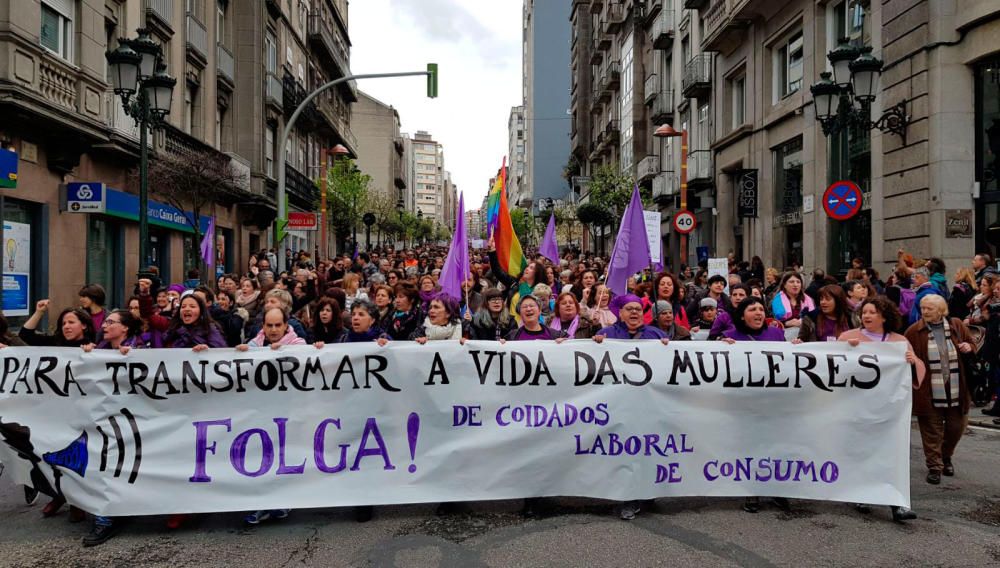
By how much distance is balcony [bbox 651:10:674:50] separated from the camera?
35.2m

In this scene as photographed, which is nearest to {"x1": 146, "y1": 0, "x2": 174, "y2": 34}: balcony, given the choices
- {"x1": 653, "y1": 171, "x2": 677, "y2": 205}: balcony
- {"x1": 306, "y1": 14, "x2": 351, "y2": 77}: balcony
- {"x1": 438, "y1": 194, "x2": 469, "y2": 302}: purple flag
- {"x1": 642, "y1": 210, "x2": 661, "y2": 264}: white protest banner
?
{"x1": 642, "y1": 210, "x2": 661, "y2": 264}: white protest banner

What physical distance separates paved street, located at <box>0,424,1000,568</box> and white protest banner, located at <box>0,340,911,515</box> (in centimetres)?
18

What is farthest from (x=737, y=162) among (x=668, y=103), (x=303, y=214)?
(x=303, y=214)

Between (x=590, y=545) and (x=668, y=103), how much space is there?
1319 inches

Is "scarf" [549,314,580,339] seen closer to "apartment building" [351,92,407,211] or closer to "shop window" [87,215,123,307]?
"shop window" [87,215,123,307]

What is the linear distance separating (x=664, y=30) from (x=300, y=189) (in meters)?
18.5

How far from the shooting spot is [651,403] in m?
5.47

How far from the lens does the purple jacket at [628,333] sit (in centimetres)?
602

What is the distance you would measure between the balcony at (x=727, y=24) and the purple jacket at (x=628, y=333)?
19.8 meters

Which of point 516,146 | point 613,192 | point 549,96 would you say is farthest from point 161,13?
point 516,146

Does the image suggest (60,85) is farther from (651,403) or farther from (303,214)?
(651,403)

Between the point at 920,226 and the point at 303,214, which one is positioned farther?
the point at 303,214

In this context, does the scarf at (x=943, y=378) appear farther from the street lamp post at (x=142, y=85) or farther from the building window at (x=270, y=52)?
the building window at (x=270, y=52)

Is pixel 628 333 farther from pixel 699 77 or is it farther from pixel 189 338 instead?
pixel 699 77
